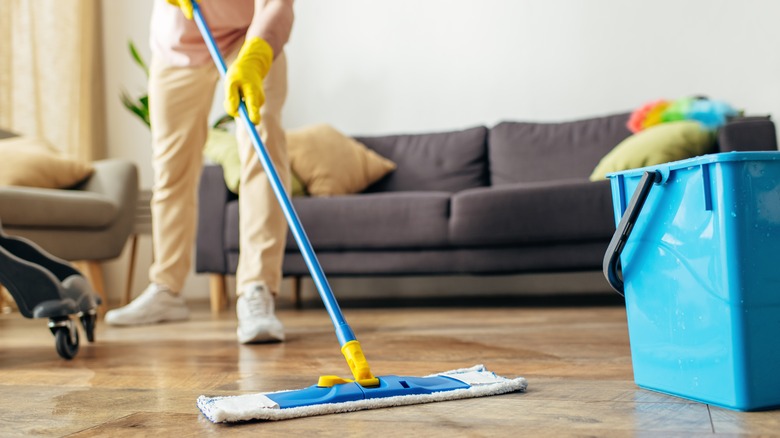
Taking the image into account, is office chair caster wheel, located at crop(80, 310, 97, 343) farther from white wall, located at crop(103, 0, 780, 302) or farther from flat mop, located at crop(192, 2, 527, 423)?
white wall, located at crop(103, 0, 780, 302)

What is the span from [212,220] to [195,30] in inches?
42.5

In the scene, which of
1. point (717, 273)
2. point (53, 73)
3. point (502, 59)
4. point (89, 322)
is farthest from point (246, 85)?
point (53, 73)

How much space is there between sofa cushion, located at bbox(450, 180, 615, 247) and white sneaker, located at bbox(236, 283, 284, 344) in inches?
37.4

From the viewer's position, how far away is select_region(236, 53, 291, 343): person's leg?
181 cm

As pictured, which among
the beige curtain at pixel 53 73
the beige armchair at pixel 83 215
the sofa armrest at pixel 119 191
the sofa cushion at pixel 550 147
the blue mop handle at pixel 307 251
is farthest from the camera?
the beige curtain at pixel 53 73

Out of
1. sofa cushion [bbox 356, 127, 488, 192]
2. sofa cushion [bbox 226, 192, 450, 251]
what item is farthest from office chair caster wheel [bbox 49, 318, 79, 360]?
sofa cushion [bbox 356, 127, 488, 192]

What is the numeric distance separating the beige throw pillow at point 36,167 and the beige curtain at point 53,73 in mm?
599

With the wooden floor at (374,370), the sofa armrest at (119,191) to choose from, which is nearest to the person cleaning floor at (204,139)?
the wooden floor at (374,370)

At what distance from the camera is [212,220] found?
2945mm

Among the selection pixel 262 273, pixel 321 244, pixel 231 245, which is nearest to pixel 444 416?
pixel 262 273

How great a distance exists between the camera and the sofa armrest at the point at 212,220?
9.64 feet

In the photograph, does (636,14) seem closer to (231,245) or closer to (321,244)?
(321,244)

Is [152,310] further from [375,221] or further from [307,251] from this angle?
[307,251]

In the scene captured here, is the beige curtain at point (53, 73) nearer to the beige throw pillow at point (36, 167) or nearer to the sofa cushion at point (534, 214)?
the beige throw pillow at point (36, 167)
